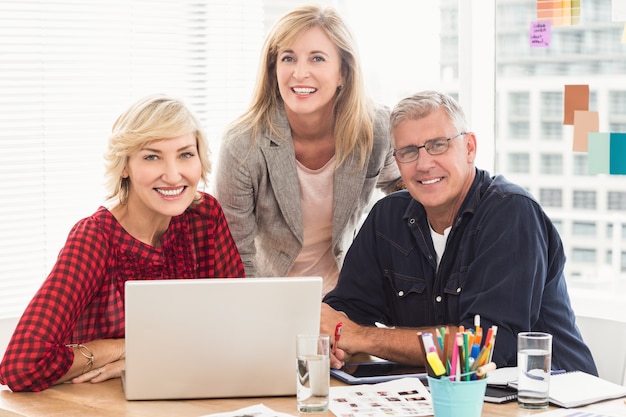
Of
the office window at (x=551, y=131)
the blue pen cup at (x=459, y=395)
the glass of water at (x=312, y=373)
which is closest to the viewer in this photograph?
the blue pen cup at (x=459, y=395)

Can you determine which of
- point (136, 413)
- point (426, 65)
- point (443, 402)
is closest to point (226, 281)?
point (136, 413)

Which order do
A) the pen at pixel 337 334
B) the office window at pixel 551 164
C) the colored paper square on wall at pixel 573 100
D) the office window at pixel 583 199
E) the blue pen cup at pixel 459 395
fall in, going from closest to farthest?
the blue pen cup at pixel 459 395 < the pen at pixel 337 334 < the colored paper square on wall at pixel 573 100 < the office window at pixel 551 164 < the office window at pixel 583 199

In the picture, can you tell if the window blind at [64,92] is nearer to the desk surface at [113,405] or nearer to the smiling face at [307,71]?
the smiling face at [307,71]

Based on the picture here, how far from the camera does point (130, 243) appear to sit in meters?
2.23

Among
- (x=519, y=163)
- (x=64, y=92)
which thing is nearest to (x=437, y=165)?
(x=64, y=92)

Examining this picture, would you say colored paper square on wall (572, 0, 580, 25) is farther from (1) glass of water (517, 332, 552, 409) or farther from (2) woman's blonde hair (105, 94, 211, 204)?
(1) glass of water (517, 332, 552, 409)

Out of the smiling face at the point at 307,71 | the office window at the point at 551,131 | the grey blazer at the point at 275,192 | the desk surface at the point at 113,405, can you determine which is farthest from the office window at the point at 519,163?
the desk surface at the point at 113,405

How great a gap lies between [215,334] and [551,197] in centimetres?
702

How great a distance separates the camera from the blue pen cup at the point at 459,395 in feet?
5.31

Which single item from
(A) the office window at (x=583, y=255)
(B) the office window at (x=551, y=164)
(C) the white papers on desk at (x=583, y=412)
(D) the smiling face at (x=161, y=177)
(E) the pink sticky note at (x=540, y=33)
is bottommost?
(A) the office window at (x=583, y=255)

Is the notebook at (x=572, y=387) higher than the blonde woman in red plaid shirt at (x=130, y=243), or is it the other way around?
the blonde woman in red plaid shirt at (x=130, y=243)

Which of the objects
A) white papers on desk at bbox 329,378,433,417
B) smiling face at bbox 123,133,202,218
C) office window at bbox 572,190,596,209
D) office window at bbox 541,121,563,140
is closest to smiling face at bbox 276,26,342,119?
smiling face at bbox 123,133,202,218

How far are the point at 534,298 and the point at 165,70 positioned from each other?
195 cm

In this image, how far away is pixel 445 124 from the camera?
7.73 feet
